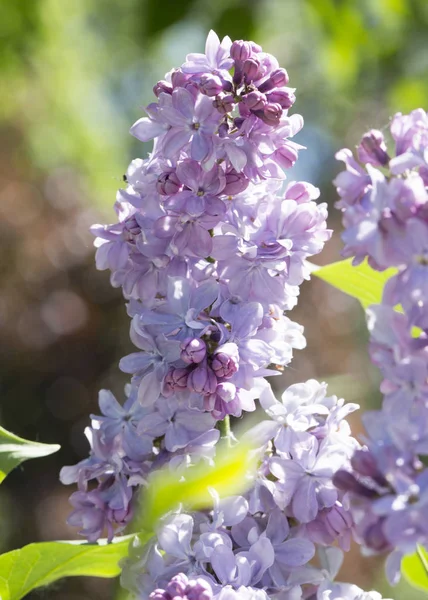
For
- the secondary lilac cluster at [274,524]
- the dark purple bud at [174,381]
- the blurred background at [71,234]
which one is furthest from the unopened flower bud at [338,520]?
the blurred background at [71,234]

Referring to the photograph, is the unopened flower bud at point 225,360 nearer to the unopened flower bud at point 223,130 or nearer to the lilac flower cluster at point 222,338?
the lilac flower cluster at point 222,338

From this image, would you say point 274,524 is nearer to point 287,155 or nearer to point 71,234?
point 287,155

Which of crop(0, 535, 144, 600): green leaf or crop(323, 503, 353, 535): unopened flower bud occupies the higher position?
crop(323, 503, 353, 535): unopened flower bud

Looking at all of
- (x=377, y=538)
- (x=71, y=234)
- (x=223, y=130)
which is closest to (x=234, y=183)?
(x=223, y=130)

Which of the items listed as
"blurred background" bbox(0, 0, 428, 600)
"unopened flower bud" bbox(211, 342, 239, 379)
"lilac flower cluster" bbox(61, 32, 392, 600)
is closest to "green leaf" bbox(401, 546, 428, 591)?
"lilac flower cluster" bbox(61, 32, 392, 600)

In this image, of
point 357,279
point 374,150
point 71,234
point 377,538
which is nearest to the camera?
point 377,538

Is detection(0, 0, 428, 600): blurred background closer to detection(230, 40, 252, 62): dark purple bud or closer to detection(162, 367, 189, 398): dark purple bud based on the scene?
detection(230, 40, 252, 62): dark purple bud

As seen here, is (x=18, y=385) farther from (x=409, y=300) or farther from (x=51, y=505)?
(x=409, y=300)
